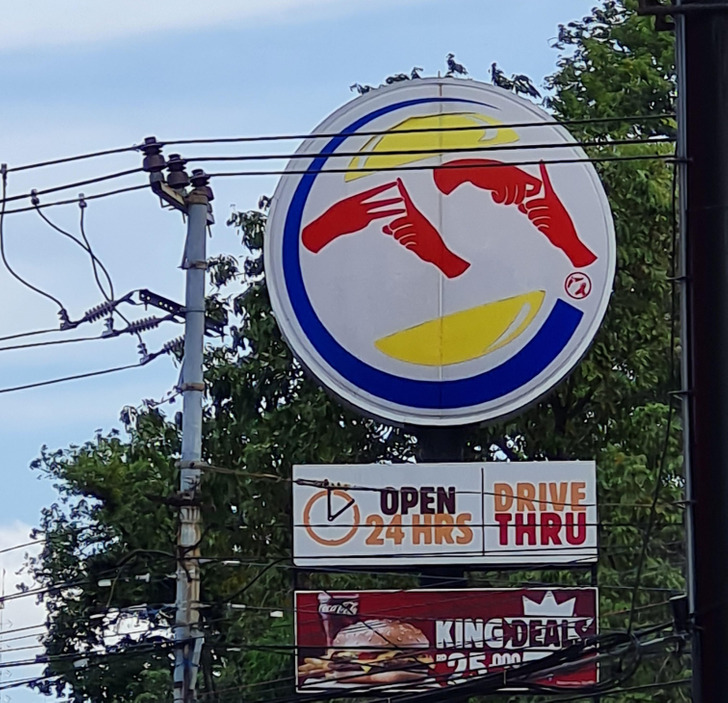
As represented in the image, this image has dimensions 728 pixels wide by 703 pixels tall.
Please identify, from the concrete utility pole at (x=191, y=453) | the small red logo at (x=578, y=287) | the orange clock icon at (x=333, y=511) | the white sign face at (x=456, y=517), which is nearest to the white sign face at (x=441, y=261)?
the small red logo at (x=578, y=287)

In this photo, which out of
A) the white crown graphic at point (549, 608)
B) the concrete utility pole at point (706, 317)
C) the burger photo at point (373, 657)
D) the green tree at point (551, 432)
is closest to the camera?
the concrete utility pole at point (706, 317)

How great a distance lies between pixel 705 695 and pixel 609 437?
11145 mm

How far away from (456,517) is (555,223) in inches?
121

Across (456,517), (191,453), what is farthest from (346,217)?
(191,453)

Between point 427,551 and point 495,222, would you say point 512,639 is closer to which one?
point 427,551

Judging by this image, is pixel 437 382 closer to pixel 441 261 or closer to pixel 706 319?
pixel 441 261

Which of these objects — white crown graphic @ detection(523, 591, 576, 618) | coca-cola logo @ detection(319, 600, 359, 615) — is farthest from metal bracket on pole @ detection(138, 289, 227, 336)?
white crown graphic @ detection(523, 591, 576, 618)

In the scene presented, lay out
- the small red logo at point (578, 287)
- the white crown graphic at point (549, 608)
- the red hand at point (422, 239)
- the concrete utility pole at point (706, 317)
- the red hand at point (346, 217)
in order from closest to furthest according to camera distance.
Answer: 1. the concrete utility pole at point (706, 317)
2. the white crown graphic at point (549, 608)
3. the small red logo at point (578, 287)
4. the red hand at point (422, 239)
5. the red hand at point (346, 217)

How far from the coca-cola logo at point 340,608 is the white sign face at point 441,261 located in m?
1.79

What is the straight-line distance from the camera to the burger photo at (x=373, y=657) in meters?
14.0

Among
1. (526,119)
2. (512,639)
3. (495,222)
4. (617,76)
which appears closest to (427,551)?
(512,639)

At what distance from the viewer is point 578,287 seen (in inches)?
588

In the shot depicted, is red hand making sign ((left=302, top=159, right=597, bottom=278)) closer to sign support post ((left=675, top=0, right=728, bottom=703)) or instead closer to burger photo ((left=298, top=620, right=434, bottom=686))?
burger photo ((left=298, top=620, right=434, bottom=686))

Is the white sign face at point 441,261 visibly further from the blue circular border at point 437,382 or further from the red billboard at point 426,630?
the red billboard at point 426,630
